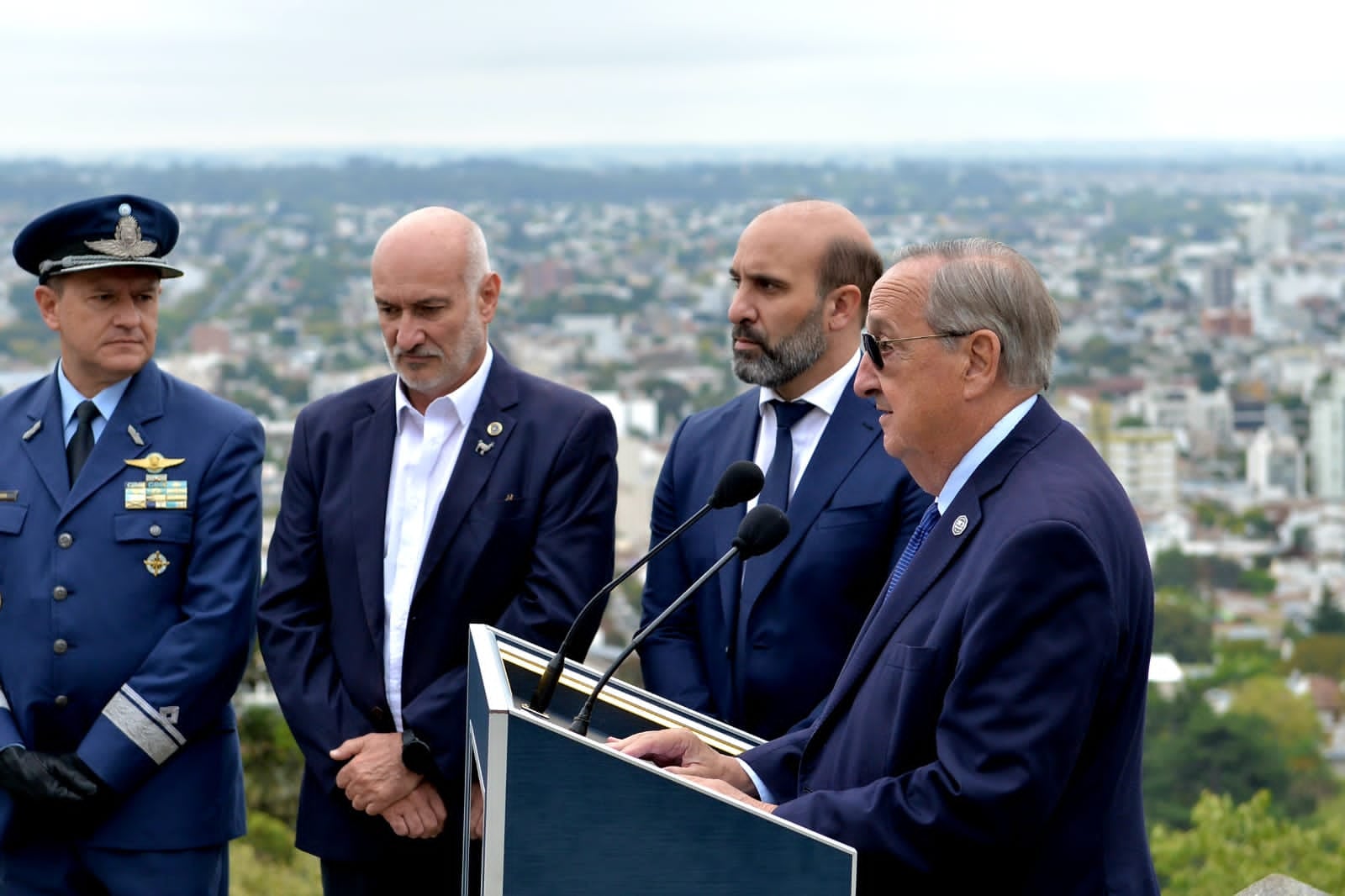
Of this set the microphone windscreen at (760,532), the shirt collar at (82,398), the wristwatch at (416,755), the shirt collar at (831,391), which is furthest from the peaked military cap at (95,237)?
the microphone windscreen at (760,532)

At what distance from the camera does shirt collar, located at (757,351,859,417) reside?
13.0 feet

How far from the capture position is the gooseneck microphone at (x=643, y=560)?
2646 mm

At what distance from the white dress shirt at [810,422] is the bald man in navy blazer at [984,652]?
1.02m

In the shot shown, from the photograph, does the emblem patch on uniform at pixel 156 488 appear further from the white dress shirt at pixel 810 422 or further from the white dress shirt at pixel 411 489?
the white dress shirt at pixel 810 422

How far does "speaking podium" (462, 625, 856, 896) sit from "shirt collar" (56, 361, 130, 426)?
208cm

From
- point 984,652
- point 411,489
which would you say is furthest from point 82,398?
point 984,652

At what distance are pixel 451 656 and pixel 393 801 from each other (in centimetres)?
33

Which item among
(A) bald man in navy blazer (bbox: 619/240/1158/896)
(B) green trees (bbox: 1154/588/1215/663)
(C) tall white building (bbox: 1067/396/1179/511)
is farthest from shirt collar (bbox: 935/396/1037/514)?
(C) tall white building (bbox: 1067/396/1179/511)

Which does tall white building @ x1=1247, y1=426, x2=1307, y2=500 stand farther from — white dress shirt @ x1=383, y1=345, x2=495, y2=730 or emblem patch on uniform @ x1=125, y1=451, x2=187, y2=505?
emblem patch on uniform @ x1=125, y1=451, x2=187, y2=505

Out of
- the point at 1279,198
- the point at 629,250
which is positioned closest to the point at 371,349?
the point at 629,250

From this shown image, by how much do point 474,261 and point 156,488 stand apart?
88 centimetres

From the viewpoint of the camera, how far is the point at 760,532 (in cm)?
276

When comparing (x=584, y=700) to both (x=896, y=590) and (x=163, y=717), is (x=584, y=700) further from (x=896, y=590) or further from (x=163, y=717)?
(x=163, y=717)

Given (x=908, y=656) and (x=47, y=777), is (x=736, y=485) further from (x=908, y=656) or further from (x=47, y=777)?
(x=47, y=777)
